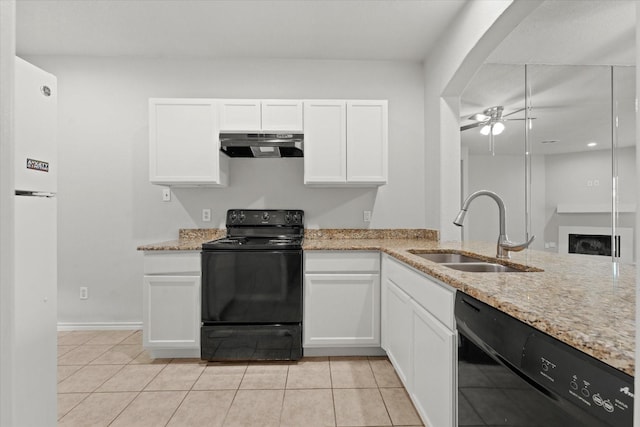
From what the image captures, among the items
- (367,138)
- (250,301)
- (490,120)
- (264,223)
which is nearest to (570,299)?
(250,301)

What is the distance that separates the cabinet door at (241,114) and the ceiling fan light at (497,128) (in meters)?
2.35

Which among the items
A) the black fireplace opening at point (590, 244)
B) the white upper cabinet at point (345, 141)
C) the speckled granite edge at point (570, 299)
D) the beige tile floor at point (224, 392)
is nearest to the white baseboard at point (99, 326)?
the beige tile floor at point (224, 392)

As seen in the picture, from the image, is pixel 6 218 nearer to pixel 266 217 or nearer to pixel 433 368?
pixel 433 368

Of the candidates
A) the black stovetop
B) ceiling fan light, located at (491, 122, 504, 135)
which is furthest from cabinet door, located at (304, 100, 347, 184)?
ceiling fan light, located at (491, 122, 504, 135)

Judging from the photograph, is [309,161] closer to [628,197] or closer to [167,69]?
[167,69]

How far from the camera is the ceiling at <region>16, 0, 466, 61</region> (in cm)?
241

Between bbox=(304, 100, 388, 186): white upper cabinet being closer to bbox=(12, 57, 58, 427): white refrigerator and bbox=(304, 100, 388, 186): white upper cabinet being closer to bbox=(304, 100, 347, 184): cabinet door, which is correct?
bbox=(304, 100, 347, 184): cabinet door

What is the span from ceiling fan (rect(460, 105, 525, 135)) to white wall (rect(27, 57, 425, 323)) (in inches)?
50.3

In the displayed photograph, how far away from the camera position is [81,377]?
228 centimetres

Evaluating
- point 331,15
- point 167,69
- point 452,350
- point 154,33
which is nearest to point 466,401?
point 452,350

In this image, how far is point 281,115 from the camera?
282 centimetres

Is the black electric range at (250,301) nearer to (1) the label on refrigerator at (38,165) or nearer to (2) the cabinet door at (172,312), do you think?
(2) the cabinet door at (172,312)

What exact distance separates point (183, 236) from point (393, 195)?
80.8 inches

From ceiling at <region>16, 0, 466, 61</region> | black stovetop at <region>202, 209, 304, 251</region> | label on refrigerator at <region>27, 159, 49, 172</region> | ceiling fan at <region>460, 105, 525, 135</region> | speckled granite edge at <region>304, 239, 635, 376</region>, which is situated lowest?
speckled granite edge at <region>304, 239, 635, 376</region>
